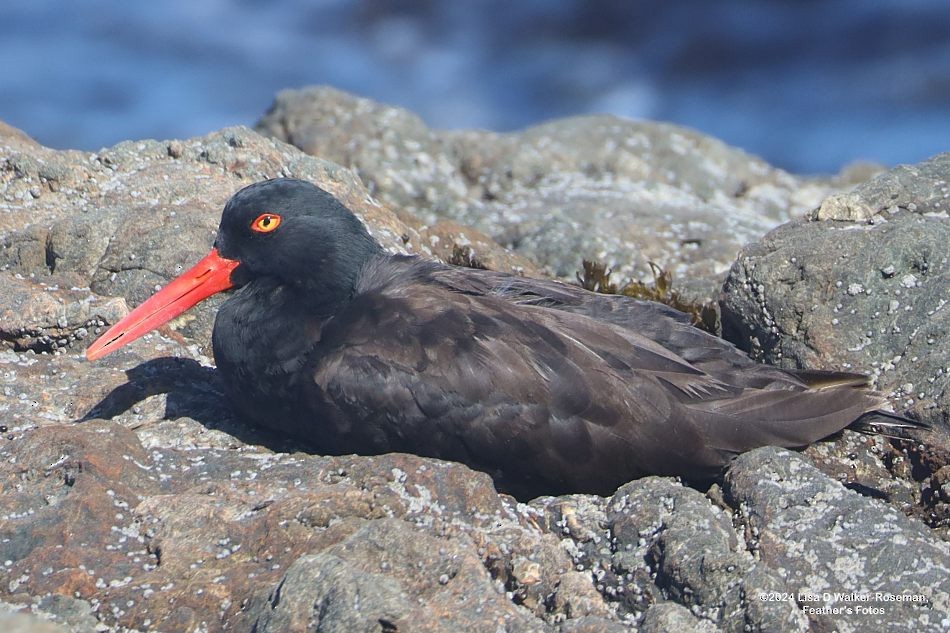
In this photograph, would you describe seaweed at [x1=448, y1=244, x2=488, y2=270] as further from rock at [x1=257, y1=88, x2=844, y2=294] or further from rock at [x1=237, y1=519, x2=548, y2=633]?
rock at [x1=237, y1=519, x2=548, y2=633]

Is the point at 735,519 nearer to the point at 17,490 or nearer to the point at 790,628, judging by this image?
the point at 790,628

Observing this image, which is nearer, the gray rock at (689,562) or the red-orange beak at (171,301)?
the gray rock at (689,562)

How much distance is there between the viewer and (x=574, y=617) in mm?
3893

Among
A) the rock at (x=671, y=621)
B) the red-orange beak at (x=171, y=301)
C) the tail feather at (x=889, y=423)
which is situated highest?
the red-orange beak at (x=171, y=301)

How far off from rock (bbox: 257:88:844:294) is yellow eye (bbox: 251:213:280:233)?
346 centimetres

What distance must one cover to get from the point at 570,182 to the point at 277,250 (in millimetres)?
5577

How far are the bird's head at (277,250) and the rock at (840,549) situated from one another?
7.83ft

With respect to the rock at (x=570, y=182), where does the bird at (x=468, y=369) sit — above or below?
below

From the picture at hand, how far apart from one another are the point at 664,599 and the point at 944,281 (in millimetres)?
2718

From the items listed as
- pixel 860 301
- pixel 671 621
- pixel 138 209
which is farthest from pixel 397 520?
pixel 138 209

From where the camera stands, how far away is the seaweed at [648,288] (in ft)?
25.4

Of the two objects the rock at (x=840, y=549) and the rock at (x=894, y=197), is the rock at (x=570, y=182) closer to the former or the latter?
the rock at (x=894, y=197)

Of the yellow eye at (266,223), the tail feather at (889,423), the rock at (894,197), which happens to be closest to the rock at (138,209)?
the yellow eye at (266,223)

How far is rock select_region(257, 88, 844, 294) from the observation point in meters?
9.28
